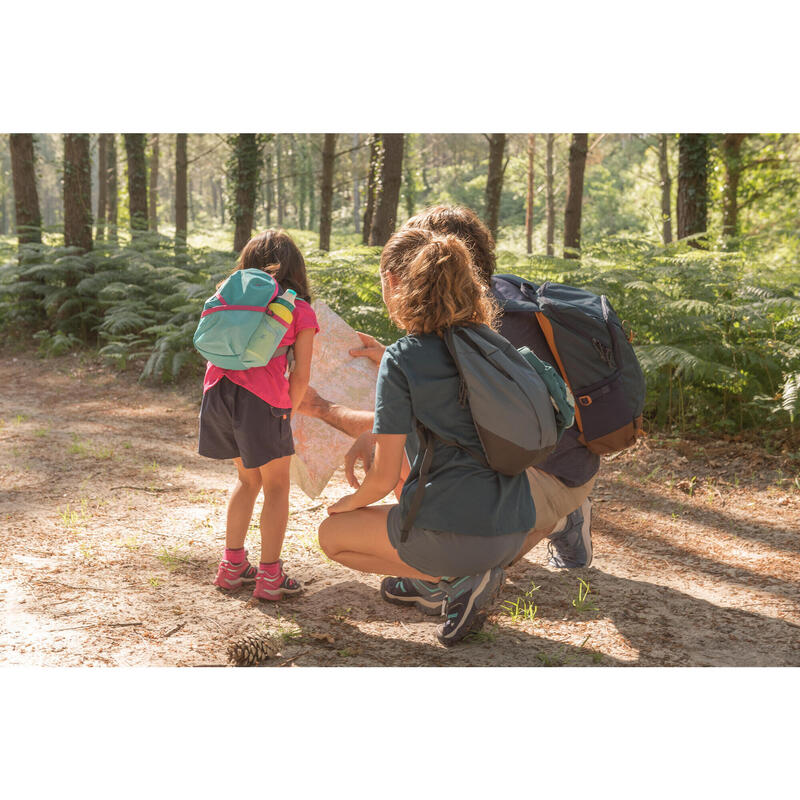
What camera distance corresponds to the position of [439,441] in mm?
2803

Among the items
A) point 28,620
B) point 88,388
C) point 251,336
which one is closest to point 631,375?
point 251,336

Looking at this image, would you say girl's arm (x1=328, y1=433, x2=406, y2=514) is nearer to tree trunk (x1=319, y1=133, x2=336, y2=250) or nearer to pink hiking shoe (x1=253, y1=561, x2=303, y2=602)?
pink hiking shoe (x1=253, y1=561, x2=303, y2=602)

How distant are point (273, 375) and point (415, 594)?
4.25 ft

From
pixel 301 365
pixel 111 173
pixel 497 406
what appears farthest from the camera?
pixel 111 173

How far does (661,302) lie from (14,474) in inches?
223

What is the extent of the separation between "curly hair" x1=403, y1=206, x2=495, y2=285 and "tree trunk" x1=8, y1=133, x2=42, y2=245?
12.0 meters

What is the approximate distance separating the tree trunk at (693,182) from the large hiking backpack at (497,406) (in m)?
8.65

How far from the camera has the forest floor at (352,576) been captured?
312 cm

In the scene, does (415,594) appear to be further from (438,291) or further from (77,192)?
(77,192)

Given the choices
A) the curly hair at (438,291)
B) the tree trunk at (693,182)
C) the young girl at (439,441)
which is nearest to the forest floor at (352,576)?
the young girl at (439,441)

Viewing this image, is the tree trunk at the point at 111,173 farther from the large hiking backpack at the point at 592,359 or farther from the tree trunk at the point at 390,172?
the large hiking backpack at the point at 592,359

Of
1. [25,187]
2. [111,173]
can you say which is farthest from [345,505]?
[111,173]

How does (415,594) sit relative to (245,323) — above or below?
below

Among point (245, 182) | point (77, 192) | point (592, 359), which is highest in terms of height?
point (245, 182)
